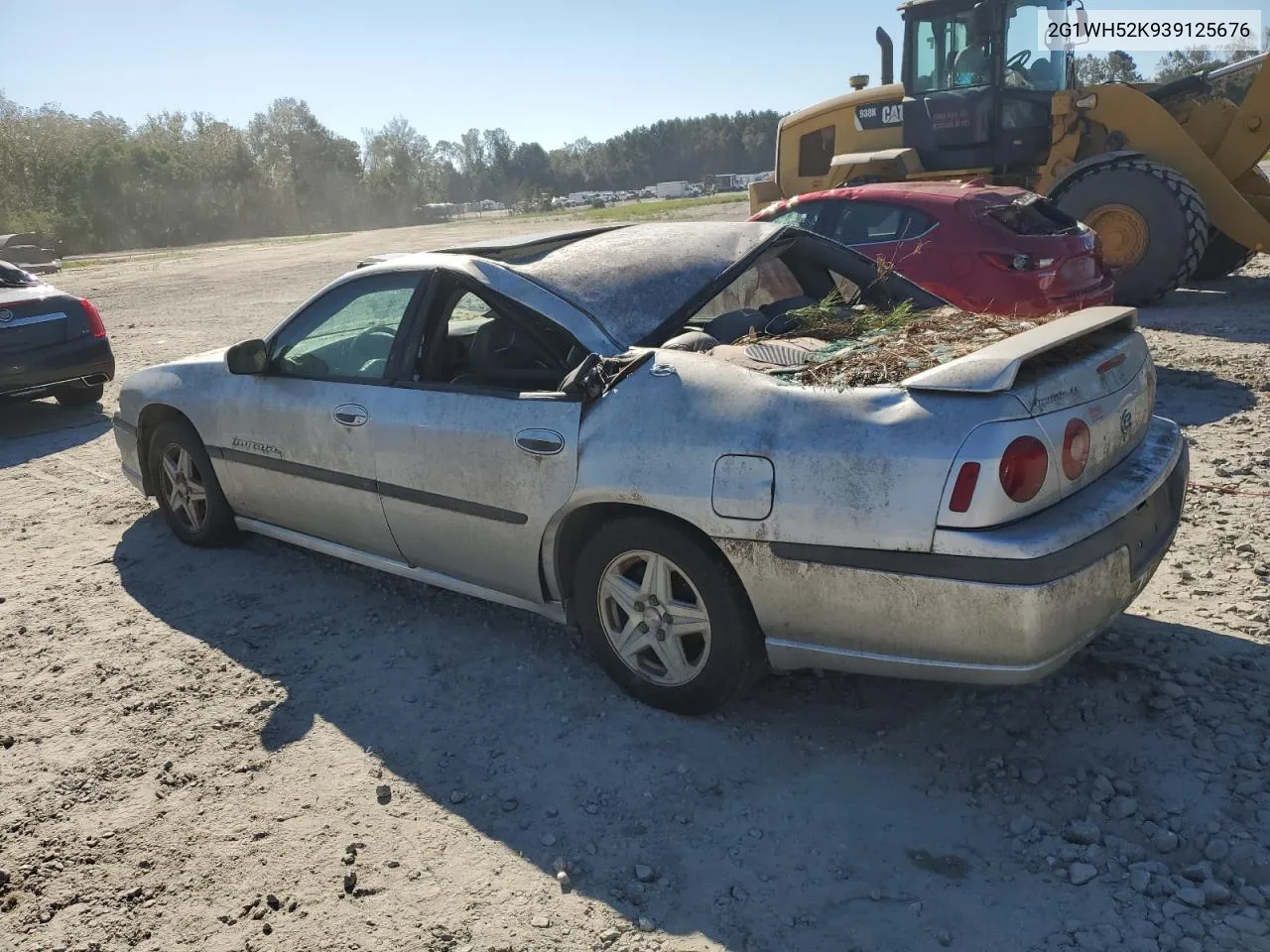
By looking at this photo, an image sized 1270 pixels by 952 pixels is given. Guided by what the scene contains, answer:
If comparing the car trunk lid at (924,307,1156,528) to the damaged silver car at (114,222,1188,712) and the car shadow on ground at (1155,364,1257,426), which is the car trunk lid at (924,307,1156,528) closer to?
the damaged silver car at (114,222,1188,712)

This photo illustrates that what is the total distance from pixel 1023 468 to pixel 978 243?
16.5 ft

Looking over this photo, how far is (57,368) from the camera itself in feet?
28.6

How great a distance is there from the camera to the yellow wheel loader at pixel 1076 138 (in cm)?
1000

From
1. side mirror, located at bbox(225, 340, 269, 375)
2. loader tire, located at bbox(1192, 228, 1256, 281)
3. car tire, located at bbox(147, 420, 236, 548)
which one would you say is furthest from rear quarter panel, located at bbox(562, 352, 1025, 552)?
loader tire, located at bbox(1192, 228, 1256, 281)

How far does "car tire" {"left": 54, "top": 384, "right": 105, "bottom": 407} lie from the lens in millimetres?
9562

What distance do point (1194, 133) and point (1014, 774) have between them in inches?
410

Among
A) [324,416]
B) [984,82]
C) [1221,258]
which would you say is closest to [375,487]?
→ [324,416]

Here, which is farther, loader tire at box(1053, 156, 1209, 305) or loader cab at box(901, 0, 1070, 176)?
loader cab at box(901, 0, 1070, 176)

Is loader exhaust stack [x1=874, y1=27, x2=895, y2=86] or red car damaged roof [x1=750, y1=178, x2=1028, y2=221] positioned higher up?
loader exhaust stack [x1=874, y1=27, x2=895, y2=86]

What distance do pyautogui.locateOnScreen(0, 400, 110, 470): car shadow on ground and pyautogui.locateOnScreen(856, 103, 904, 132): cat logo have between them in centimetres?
913

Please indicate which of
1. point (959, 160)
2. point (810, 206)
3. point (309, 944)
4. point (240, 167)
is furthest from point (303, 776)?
point (240, 167)

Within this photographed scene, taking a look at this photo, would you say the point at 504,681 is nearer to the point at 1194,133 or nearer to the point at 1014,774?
the point at 1014,774

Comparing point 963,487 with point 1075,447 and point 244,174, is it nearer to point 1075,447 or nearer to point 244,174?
point 1075,447

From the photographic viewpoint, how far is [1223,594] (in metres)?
3.98
